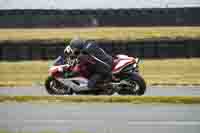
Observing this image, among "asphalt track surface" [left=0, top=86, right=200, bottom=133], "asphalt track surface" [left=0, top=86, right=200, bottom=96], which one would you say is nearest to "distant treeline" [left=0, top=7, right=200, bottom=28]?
"asphalt track surface" [left=0, top=86, right=200, bottom=96]

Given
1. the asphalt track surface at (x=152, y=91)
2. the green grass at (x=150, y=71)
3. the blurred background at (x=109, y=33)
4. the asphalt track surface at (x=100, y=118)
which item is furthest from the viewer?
the blurred background at (x=109, y=33)

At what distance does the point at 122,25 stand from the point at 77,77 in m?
13.6

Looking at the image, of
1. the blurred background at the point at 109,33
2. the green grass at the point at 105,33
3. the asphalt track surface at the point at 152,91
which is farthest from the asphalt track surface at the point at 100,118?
the green grass at the point at 105,33

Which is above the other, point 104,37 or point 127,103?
point 104,37

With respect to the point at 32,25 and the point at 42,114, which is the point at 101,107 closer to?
the point at 42,114

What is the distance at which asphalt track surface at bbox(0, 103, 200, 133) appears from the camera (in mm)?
9836

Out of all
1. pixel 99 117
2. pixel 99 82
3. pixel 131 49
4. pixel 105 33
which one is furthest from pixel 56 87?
pixel 105 33

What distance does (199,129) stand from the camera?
9.77 meters

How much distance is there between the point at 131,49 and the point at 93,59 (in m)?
8.25

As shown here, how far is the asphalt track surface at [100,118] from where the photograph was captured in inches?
387

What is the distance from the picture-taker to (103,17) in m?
30.2

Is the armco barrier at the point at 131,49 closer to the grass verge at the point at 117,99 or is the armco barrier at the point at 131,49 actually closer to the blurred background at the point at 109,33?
the blurred background at the point at 109,33

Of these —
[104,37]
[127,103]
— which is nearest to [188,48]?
[104,37]

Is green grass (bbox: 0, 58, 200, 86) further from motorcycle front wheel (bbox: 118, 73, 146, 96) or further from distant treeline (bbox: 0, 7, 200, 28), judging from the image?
distant treeline (bbox: 0, 7, 200, 28)
